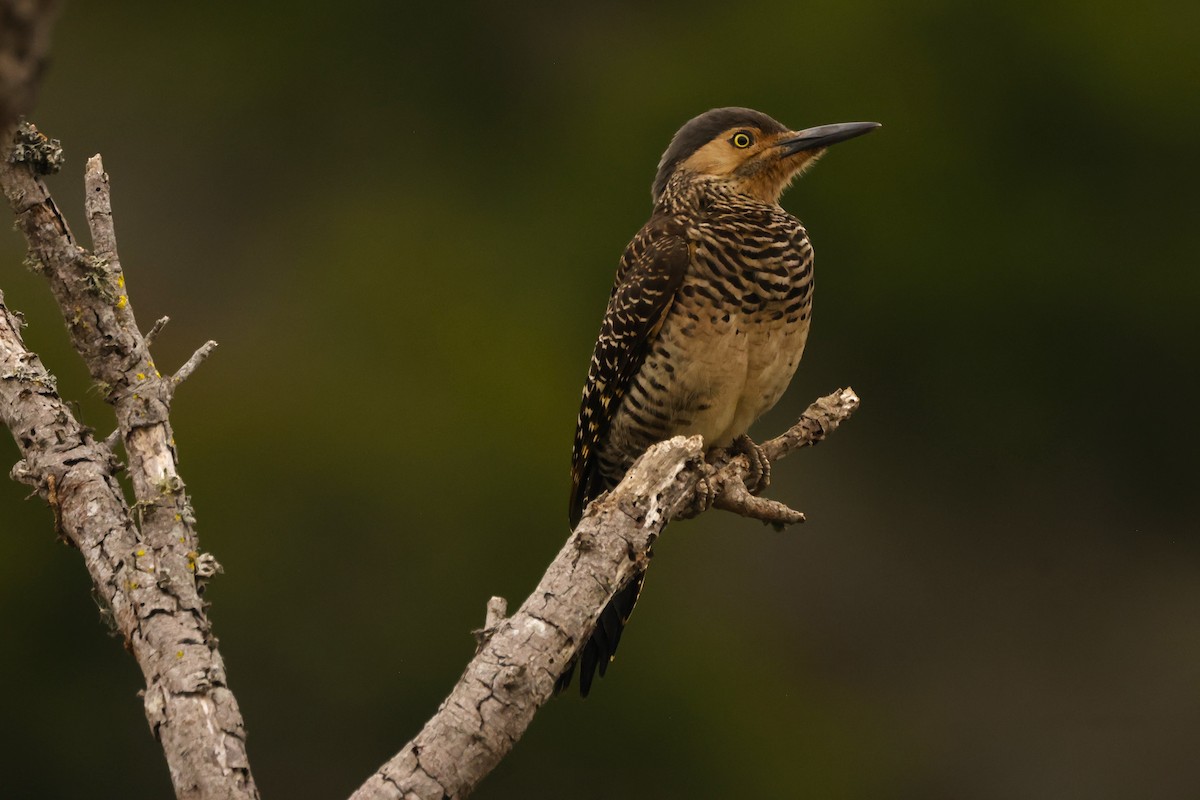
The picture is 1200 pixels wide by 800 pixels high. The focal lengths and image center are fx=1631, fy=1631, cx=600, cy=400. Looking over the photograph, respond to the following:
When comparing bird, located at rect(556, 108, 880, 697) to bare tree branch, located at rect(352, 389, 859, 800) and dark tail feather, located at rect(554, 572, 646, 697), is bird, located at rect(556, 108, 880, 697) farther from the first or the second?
bare tree branch, located at rect(352, 389, 859, 800)

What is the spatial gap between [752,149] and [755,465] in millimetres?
1089

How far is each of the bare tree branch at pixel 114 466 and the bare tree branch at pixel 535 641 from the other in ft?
1.10

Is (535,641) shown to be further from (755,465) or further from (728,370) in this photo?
(755,465)

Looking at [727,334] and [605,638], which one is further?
[605,638]

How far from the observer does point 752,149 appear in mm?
5367

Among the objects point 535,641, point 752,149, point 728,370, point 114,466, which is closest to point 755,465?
point 728,370

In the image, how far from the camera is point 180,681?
2.95 metres

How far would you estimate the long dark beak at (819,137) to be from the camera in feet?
17.5

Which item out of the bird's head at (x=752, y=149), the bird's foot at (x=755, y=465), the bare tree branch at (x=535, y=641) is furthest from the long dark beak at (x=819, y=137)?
the bare tree branch at (x=535, y=641)

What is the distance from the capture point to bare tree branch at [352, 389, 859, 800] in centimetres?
299

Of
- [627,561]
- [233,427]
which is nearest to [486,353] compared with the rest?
[233,427]

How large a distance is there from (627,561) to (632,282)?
1.83 metres

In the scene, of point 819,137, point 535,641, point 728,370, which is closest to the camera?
point 535,641

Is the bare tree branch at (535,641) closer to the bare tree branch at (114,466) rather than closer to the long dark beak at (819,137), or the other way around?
the bare tree branch at (114,466)
